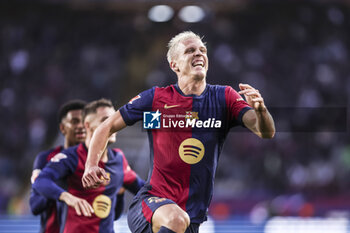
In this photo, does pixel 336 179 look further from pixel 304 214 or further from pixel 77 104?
pixel 77 104

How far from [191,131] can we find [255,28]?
1472cm

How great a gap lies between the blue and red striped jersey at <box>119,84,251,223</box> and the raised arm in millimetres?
71

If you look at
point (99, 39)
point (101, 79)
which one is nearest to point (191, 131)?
point (101, 79)

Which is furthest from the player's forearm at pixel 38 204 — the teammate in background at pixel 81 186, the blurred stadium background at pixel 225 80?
the blurred stadium background at pixel 225 80

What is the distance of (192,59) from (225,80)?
33.0ft

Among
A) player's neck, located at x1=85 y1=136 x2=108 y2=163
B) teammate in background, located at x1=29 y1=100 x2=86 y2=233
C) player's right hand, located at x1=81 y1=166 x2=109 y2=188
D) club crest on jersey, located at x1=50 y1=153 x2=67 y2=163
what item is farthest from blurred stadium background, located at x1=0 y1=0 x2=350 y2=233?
player's right hand, located at x1=81 y1=166 x2=109 y2=188

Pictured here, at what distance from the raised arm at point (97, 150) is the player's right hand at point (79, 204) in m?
0.45

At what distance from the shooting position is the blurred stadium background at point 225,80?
34.9 ft

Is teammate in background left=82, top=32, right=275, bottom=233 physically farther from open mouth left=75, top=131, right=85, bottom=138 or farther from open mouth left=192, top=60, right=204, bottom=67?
open mouth left=75, top=131, right=85, bottom=138

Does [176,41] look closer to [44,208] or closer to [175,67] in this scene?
[175,67]

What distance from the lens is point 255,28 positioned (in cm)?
1727

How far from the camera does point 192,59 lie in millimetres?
3260

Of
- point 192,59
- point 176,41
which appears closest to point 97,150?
point 192,59

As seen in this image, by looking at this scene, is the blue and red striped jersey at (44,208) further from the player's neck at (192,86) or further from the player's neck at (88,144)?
the player's neck at (192,86)
